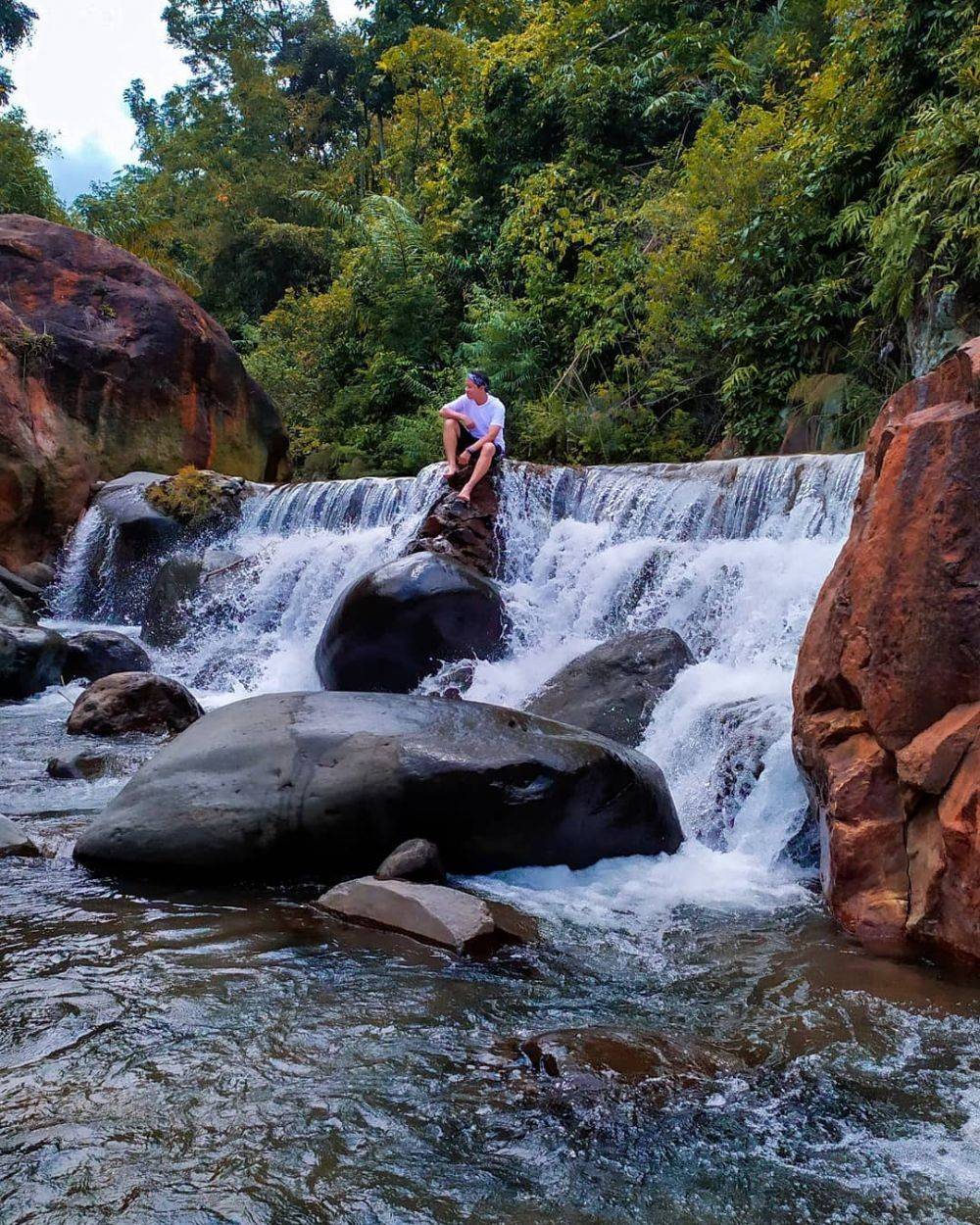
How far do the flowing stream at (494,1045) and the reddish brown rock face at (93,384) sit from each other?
27.2ft

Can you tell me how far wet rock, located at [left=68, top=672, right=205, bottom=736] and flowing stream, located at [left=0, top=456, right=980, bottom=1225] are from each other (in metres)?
1.14

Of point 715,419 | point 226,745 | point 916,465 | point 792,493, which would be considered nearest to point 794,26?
point 715,419

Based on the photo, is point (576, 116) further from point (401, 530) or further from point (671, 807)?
point (671, 807)

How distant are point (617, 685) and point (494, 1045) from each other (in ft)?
13.5

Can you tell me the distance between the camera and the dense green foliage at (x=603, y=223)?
37.3ft

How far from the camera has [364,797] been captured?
14.8 feet

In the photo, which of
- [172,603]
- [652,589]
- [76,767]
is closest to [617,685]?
[652,589]

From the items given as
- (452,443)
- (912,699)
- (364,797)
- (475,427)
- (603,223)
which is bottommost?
(364,797)

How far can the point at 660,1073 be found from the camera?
271 cm

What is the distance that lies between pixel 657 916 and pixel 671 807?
1.04 metres

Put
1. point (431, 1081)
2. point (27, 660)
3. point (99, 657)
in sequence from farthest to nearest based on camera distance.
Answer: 1. point (99, 657)
2. point (27, 660)
3. point (431, 1081)

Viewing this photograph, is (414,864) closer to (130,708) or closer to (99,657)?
(130,708)

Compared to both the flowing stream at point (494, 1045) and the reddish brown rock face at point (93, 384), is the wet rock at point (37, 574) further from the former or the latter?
the flowing stream at point (494, 1045)

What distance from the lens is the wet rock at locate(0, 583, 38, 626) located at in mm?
10039
